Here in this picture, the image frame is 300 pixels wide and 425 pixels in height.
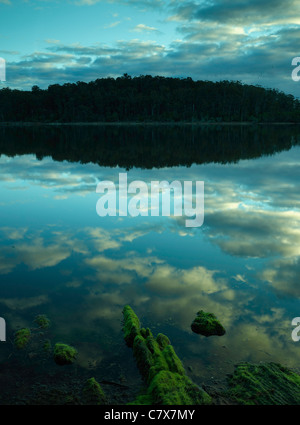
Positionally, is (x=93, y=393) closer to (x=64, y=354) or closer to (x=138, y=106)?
(x=64, y=354)

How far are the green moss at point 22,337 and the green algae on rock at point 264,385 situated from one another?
4204 mm

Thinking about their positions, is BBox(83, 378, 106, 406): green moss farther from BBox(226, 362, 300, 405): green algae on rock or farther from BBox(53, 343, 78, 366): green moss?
BBox(226, 362, 300, 405): green algae on rock

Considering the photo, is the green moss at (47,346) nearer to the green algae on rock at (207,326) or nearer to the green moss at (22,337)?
the green moss at (22,337)

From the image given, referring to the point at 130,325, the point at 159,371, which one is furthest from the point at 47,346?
the point at 159,371

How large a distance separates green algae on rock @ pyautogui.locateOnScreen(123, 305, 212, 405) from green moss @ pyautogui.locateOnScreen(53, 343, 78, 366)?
1.14 metres

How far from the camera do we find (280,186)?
A: 24625 mm

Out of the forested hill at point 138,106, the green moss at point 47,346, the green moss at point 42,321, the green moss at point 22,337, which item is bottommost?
the green moss at point 47,346

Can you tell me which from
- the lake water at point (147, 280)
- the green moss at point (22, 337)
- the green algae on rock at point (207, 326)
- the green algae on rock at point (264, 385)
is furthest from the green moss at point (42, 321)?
the green algae on rock at point (264, 385)

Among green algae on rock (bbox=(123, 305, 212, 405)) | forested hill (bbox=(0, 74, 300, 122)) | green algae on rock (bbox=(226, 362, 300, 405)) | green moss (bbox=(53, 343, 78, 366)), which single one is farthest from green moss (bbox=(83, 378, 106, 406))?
forested hill (bbox=(0, 74, 300, 122))

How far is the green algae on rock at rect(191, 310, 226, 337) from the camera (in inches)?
311

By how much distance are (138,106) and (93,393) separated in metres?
179

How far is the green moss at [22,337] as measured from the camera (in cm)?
750

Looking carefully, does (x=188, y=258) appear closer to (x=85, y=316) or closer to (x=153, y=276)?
(x=153, y=276)
